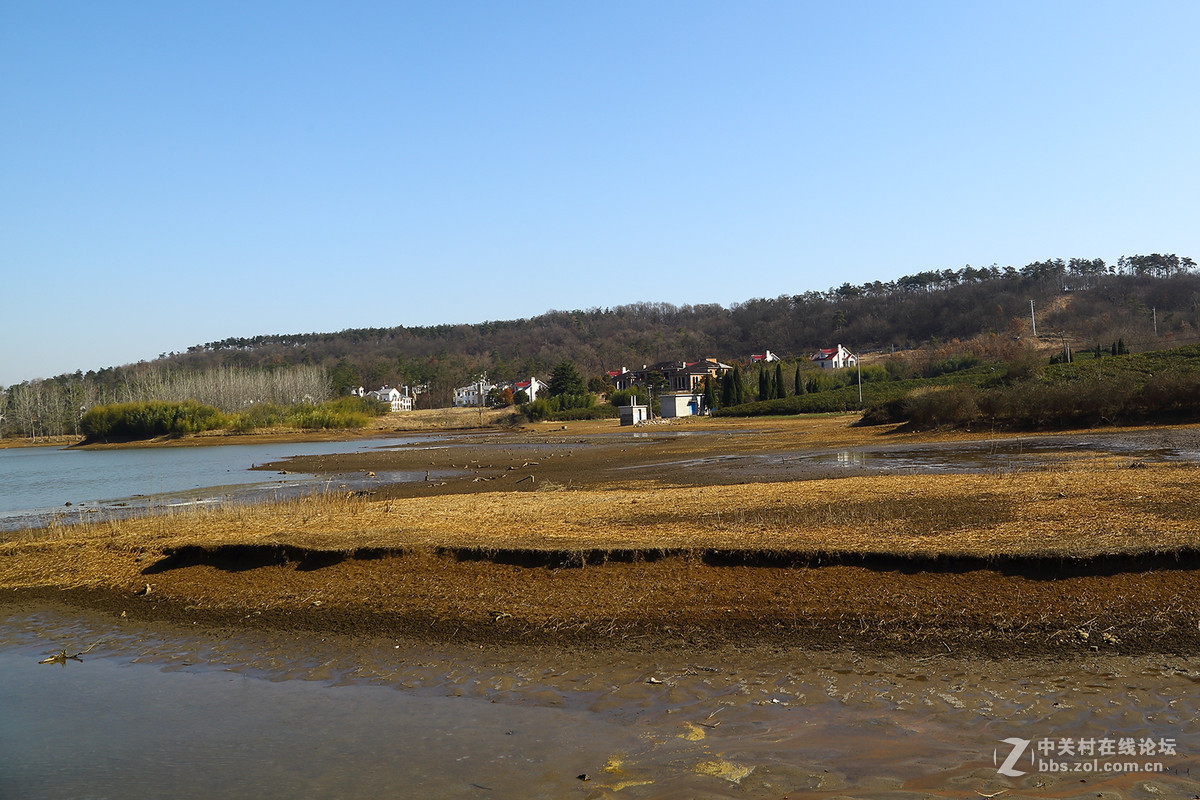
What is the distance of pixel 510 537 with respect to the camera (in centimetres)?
1334

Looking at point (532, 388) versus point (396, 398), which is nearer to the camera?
point (532, 388)

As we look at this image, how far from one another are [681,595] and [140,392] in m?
145

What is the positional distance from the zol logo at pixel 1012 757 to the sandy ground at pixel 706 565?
1981 millimetres

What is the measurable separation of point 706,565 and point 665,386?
111463 millimetres

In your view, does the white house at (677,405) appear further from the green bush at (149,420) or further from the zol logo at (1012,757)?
the zol logo at (1012,757)

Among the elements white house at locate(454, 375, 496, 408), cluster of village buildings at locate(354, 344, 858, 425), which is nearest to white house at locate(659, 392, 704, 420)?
cluster of village buildings at locate(354, 344, 858, 425)

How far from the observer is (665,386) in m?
122

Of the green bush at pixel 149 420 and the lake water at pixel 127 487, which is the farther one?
the green bush at pixel 149 420

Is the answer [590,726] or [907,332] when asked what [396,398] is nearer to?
[907,332]

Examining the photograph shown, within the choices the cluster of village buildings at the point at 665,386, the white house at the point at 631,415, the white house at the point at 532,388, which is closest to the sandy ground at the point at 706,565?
the white house at the point at 631,415

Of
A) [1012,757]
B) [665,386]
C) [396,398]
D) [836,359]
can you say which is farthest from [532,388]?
[1012,757]

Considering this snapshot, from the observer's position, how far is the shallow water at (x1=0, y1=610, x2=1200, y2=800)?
576cm

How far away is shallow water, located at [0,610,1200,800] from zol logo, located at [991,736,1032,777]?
6 cm

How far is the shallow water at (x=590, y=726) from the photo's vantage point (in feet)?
18.9
